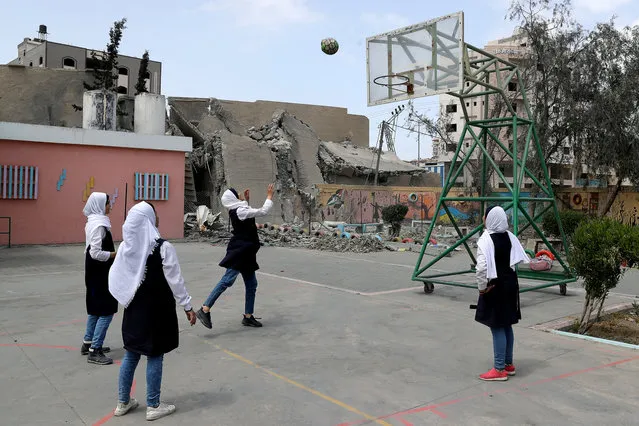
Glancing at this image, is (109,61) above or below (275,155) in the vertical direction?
above

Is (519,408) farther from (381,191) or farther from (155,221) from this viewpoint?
(381,191)

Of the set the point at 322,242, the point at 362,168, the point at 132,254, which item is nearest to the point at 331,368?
the point at 132,254

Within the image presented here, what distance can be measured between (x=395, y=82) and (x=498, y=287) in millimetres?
6083

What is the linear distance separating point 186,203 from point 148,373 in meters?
22.8

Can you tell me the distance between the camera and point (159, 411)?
12.7 ft

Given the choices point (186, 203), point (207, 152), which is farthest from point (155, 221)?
point (207, 152)

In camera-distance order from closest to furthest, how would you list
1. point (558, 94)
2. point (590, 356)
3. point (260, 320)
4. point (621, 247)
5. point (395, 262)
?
point (590, 356)
point (621, 247)
point (260, 320)
point (395, 262)
point (558, 94)

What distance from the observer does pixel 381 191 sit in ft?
104

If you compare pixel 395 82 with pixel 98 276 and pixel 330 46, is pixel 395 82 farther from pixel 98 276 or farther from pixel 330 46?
pixel 98 276

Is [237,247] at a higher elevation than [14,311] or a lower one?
higher

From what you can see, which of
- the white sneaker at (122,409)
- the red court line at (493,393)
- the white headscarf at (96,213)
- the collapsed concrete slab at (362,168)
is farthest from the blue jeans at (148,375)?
the collapsed concrete slab at (362,168)

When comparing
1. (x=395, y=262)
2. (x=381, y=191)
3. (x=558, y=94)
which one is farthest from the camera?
(x=381, y=191)

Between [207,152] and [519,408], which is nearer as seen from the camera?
[519,408]

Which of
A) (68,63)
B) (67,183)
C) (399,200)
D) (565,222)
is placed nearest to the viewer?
(565,222)
